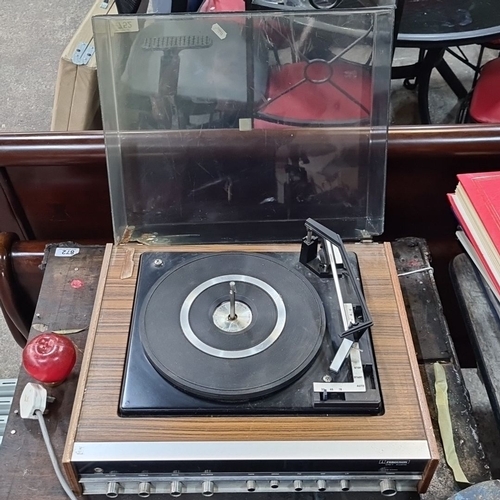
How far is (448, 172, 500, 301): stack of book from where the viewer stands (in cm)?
96

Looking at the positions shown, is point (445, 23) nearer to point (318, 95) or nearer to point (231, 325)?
point (318, 95)

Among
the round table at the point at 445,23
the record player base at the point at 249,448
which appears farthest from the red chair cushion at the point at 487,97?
the record player base at the point at 249,448

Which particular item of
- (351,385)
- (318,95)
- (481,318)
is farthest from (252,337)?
(318,95)

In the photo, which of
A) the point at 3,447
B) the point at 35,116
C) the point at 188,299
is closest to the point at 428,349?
the point at 188,299

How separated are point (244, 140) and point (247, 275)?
0.32 m

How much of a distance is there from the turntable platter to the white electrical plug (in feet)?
0.57

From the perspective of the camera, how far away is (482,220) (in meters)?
0.98

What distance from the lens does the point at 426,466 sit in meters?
0.79

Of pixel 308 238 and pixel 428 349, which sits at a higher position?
pixel 308 238

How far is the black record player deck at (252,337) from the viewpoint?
0.82m

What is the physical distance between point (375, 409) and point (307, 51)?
662 millimetres

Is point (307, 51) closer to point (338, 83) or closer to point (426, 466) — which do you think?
point (338, 83)

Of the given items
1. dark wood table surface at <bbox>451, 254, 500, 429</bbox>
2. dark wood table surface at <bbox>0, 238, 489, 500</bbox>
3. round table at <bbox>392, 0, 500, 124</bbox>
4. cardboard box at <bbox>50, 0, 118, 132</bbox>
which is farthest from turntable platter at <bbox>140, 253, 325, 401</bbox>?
cardboard box at <bbox>50, 0, 118, 132</bbox>

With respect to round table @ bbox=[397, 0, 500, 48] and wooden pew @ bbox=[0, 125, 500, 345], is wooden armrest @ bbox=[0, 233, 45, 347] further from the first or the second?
round table @ bbox=[397, 0, 500, 48]
